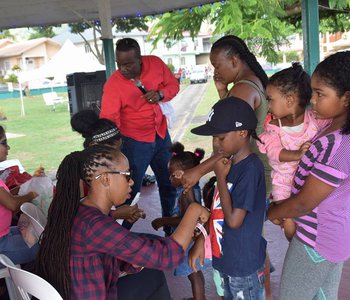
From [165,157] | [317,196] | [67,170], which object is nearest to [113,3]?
[165,157]

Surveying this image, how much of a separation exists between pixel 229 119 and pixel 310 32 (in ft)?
9.60

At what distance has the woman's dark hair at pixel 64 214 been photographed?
172 centimetres

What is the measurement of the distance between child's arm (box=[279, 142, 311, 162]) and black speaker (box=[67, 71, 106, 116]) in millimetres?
4941

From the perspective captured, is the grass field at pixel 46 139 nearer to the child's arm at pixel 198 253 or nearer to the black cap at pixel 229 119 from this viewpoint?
the child's arm at pixel 198 253

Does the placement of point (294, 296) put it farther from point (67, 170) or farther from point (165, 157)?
point (165, 157)

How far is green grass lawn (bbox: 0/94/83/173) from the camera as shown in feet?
34.7

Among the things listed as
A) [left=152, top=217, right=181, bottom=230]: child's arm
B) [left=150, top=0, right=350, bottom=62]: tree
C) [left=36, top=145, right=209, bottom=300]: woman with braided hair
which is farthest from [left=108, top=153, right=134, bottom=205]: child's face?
[left=150, top=0, right=350, bottom=62]: tree

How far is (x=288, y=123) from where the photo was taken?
2150mm

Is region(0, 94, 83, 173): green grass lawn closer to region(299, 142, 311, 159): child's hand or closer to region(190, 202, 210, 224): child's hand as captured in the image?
region(190, 202, 210, 224): child's hand

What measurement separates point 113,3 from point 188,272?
164 inches

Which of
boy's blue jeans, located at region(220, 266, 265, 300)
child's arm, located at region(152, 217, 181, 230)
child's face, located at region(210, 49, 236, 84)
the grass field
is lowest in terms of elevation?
the grass field

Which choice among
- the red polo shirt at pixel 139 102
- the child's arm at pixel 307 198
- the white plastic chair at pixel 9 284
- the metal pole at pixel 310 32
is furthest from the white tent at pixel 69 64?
the child's arm at pixel 307 198

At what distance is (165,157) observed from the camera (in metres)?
3.94

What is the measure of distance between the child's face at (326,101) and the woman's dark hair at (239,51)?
82 centimetres
